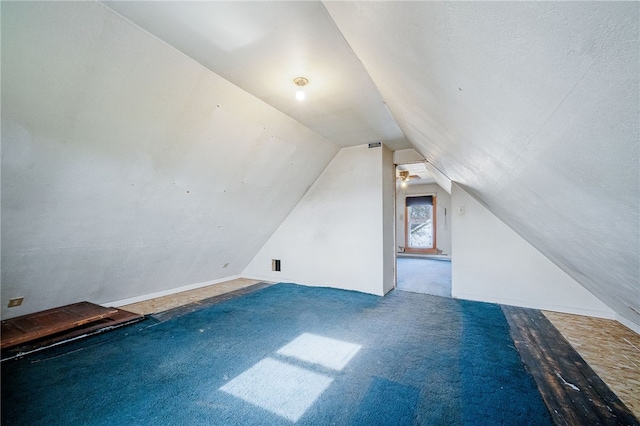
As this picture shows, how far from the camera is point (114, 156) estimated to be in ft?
7.57

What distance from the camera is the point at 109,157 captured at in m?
2.29

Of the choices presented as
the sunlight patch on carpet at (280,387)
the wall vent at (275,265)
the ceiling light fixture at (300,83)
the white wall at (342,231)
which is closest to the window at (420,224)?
the white wall at (342,231)

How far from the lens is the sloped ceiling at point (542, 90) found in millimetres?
552

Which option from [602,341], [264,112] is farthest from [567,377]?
[264,112]

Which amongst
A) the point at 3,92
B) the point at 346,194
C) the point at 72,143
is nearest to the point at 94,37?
the point at 3,92

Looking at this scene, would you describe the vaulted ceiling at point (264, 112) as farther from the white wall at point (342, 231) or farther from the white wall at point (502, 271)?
the white wall at point (502, 271)

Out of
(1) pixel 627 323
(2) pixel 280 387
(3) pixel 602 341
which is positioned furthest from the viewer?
(1) pixel 627 323

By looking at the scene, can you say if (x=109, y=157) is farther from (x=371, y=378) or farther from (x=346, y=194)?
(x=346, y=194)

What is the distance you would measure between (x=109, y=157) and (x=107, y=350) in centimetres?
169

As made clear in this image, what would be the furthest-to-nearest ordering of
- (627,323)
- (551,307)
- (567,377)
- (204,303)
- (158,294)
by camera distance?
(158,294) < (204,303) < (551,307) < (627,323) < (567,377)

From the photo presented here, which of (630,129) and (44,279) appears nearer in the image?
(630,129)

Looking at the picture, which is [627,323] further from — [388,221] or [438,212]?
[438,212]

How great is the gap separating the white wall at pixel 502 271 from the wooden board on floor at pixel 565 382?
0.83 metres

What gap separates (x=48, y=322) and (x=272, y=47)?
11.0ft
